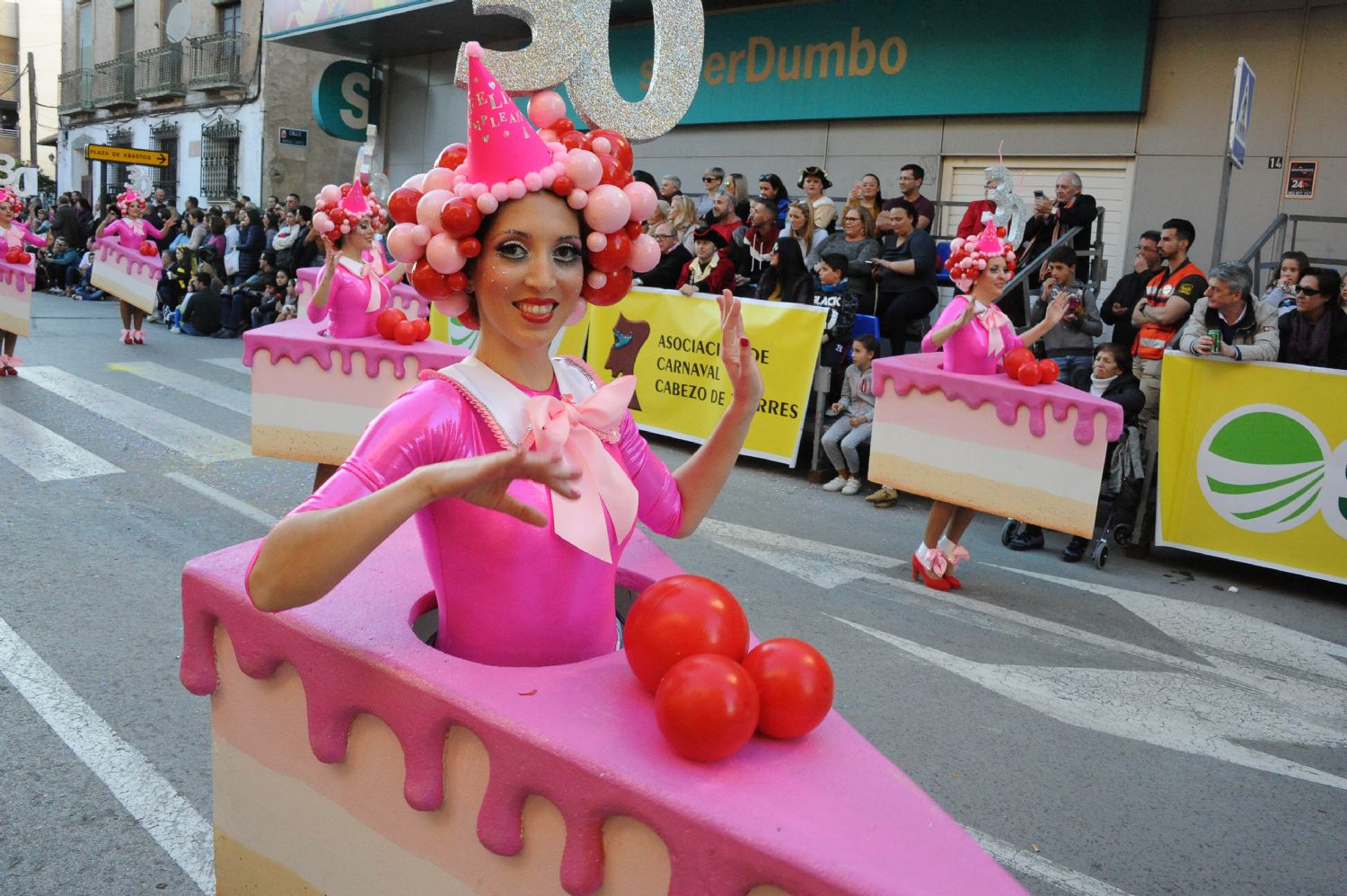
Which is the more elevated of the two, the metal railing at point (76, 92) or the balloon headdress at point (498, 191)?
the metal railing at point (76, 92)

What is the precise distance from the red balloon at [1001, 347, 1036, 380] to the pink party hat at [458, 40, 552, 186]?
4.34 metres

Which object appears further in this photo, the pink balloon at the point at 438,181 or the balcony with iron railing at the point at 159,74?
the balcony with iron railing at the point at 159,74

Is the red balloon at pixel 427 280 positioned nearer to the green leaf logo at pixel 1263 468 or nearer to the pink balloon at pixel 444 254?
the pink balloon at pixel 444 254

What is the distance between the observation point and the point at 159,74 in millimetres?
27156

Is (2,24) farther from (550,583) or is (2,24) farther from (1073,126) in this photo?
(550,583)

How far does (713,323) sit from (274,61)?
18258mm

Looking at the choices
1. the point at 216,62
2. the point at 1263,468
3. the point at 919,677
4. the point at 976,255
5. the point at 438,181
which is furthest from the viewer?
the point at 216,62

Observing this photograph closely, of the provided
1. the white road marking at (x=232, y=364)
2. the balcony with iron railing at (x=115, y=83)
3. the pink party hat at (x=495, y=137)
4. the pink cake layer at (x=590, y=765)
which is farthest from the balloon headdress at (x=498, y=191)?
the balcony with iron railing at (x=115, y=83)

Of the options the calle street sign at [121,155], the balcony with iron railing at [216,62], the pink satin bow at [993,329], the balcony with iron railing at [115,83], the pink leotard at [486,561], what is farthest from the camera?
the balcony with iron railing at [115,83]

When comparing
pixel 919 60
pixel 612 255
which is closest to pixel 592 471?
pixel 612 255

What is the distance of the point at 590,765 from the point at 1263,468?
5.98m

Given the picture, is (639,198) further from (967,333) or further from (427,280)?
(967,333)

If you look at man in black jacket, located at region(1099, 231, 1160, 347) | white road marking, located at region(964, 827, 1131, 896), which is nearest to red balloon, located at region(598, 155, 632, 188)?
white road marking, located at region(964, 827, 1131, 896)

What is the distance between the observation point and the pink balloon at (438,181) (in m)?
1.98
